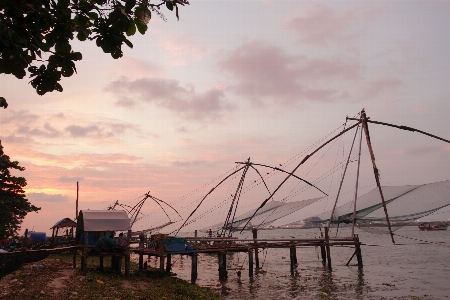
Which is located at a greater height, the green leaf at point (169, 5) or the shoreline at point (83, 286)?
the green leaf at point (169, 5)

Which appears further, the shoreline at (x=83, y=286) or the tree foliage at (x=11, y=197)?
the tree foliage at (x=11, y=197)

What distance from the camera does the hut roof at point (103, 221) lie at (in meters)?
19.5

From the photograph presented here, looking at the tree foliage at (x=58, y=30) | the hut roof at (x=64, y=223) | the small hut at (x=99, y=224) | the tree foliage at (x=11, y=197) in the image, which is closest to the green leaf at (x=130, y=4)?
the tree foliage at (x=58, y=30)

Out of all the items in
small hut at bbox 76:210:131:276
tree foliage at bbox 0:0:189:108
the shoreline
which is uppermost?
tree foliage at bbox 0:0:189:108

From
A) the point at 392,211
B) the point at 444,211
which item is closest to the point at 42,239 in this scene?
the point at 392,211

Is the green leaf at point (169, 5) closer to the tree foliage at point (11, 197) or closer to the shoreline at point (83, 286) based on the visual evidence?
the shoreline at point (83, 286)

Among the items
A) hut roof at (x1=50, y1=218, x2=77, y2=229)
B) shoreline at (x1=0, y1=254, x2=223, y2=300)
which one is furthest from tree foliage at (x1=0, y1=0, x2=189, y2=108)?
hut roof at (x1=50, y1=218, x2=77, y2=229)

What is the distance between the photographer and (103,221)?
19844 millimetres

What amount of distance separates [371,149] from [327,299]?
20.0 ft

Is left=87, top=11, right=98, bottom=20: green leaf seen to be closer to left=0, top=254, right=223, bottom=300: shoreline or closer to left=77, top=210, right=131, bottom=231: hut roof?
left=0, top=254, right=223, bottom=300: shoreline

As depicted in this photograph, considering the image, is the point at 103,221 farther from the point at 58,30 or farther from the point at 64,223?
the point at 58,30

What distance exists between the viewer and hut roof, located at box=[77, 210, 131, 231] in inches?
769

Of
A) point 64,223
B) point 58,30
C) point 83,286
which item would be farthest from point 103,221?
point 58,30

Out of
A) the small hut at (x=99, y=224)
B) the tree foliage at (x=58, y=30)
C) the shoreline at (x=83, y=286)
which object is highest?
the tree foliage at (x=58, y=30)
